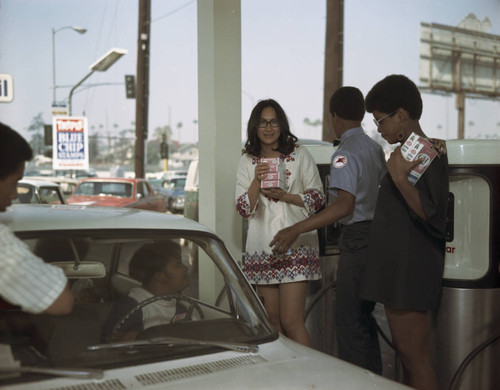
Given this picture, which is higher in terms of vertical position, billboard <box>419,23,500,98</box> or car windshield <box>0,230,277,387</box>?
billboard <box>419,23,500,98</box>

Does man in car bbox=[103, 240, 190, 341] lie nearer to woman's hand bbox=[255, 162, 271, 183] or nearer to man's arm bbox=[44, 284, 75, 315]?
man's arm bbox=[44, 284, 75, 315]

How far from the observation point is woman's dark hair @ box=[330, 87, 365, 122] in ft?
11.1

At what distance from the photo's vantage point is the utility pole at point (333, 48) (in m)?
14.4

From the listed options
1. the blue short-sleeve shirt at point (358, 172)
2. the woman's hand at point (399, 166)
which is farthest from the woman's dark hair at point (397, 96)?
the blue short-sleeve shirt at point (358, 172)

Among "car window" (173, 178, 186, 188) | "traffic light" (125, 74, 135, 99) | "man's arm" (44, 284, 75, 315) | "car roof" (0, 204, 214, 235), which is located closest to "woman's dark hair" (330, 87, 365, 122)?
"car roof" (0, 204, 214, 235)

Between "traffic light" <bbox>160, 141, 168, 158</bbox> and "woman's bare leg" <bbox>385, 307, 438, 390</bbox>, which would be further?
"traffic light" <bbox>160, 141, 168, 158</bbox>

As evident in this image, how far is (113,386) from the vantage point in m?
1.73

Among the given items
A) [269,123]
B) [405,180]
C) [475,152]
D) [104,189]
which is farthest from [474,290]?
[104,189]

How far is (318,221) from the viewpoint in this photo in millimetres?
3168

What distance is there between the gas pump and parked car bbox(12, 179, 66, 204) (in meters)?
6.97

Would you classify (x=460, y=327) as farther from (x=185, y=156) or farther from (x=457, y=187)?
(x=185, y=156)

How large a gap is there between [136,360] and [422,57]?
21.5 metres

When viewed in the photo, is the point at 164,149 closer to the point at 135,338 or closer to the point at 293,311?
the point at 293,311

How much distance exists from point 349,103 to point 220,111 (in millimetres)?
1260
